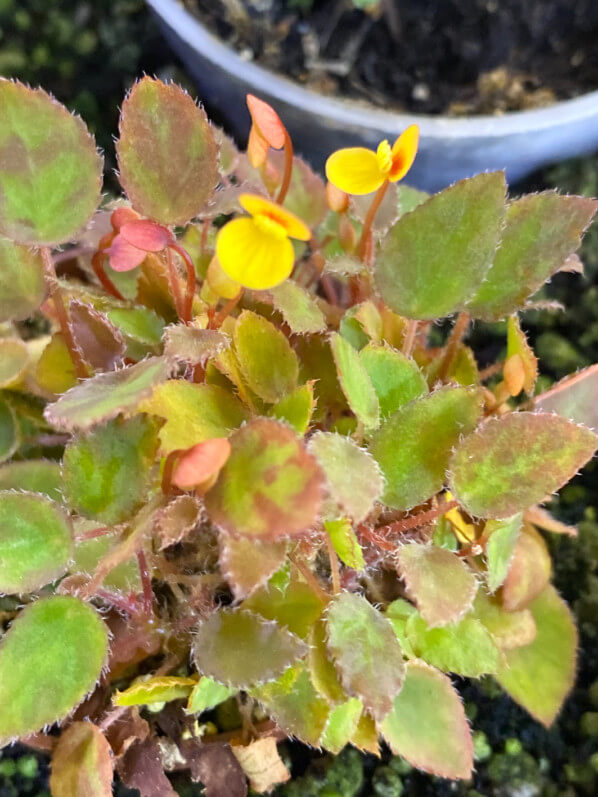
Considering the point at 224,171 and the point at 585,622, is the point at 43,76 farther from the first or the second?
the point at 585,622

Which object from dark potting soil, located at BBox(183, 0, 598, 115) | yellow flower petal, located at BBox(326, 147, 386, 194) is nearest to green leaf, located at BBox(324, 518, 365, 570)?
yellow flower petal, located at BBox(326, 147, 386, 194)

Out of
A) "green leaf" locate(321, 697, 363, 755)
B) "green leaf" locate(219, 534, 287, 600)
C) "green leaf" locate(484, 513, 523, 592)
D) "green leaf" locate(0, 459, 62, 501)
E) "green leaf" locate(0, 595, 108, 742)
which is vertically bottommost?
"green leaf" locate(0, 459, 62, 501)

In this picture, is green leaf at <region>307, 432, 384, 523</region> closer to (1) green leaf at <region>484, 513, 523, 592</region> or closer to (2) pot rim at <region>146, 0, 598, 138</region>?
(1) green leaf at <region>484, 513, 523, 592</region>

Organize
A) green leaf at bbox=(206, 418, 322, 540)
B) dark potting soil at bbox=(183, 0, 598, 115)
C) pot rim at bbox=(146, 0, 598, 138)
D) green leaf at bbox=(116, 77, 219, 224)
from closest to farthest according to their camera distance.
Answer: green leaf at bbox=(206, 418, 322, 540)
green leaf at bbox=(116, 77, 219, 224)
pot rim at bbox=(146, 0, 598, 138)
dark potting soil at bbox=(183, 0, 598, 115)

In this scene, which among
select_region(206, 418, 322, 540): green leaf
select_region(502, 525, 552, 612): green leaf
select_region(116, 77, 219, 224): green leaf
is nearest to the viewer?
select_region(206, 418, 322, 540): green leaf

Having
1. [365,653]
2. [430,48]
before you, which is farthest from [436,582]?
[430,48]

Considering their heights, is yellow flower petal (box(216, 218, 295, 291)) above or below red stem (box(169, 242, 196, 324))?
above

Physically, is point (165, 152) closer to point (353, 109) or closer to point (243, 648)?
point (243, 648)
